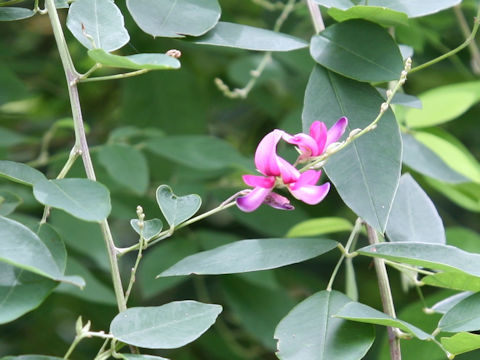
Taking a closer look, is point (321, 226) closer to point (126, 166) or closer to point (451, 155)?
point (451, 155)

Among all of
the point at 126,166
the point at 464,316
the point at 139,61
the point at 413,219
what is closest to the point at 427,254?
the point at 464,316

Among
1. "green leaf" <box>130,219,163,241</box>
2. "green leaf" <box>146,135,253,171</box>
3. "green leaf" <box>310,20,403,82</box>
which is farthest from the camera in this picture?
"green leaf" <box>146,135,253,171</box>

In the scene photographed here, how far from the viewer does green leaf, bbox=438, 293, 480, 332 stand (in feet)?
2.08

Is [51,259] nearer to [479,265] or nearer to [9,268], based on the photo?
[9,268]

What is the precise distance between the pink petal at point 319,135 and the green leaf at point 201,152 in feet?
1.63

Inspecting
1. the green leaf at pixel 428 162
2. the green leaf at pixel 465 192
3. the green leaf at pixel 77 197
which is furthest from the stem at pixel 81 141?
the green leaf at pixel 465 192

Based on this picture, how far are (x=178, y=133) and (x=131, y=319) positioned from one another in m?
1.04

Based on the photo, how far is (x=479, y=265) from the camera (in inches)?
24.7

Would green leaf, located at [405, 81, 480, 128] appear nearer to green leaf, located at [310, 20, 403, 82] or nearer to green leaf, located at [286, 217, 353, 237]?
green leaf, located at [286, 217, 353, 237]

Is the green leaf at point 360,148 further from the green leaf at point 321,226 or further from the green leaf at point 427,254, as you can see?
the green leaf at point 321,226

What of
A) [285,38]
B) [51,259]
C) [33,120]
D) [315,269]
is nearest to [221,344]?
[315,269]

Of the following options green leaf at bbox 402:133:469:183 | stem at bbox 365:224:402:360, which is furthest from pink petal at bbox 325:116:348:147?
green leaf at bbox 402:133:469:183

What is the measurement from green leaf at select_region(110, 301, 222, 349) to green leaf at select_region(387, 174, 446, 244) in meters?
0.30

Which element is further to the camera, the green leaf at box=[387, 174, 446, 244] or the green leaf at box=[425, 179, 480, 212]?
the green leaf at box=[425, 179, 480, 212]
